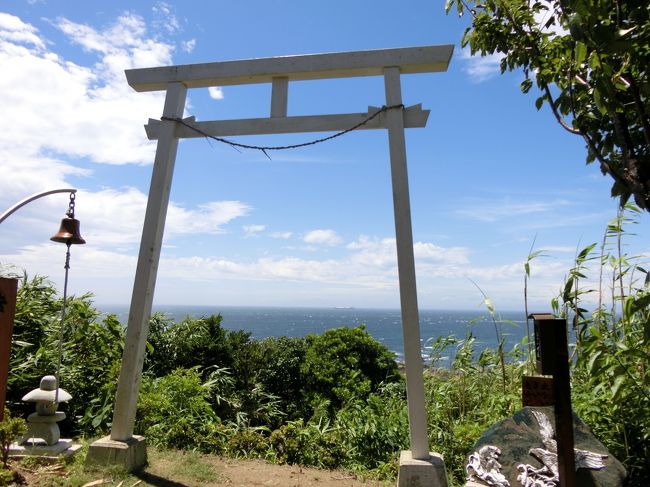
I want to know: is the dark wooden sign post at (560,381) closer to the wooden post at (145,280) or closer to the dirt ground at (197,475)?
the dirt ground at (197,475)

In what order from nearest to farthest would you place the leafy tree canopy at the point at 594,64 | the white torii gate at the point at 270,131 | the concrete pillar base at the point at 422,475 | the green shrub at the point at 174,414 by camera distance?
the leafy tree canopy at the point at 594,64, the concrete pillar base at the point at 422,475, the white torii gate at the point at 270,131, the green shrub at the point at 174,414

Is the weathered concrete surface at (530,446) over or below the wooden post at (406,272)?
below

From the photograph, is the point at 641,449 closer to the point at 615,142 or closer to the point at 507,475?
the point at 507,475

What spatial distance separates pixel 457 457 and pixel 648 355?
5.28 ft

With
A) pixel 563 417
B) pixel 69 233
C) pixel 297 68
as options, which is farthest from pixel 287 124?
pixel 563 417

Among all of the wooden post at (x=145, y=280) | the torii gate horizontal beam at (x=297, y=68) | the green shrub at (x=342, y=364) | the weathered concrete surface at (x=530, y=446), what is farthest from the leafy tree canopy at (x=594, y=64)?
the green shrub at (x=342, y=364)

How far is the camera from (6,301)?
2342mm

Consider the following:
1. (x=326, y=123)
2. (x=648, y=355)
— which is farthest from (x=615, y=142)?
(x=326, y=123)

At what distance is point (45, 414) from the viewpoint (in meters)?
3.62

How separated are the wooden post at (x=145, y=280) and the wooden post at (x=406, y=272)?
1838 millimetres

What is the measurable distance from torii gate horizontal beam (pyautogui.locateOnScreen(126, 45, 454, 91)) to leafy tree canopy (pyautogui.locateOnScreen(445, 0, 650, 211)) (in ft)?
1.19

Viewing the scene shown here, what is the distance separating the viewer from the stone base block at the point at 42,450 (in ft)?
11.2

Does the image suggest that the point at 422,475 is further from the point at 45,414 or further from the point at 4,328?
the point at 45,414

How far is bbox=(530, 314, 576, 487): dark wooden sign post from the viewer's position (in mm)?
2348
